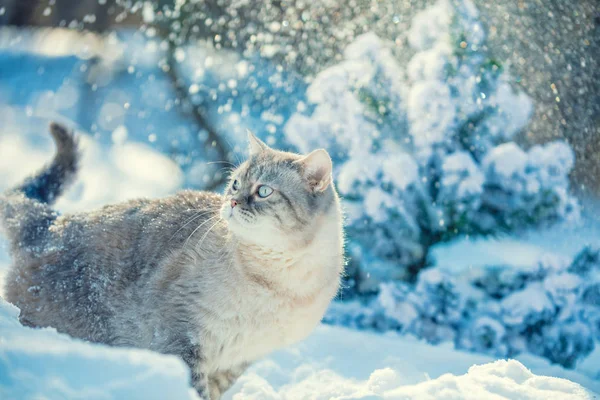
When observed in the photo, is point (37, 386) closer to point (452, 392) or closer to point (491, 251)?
point (452, 392)

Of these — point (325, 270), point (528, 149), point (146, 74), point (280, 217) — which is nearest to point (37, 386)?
point (280, 217)

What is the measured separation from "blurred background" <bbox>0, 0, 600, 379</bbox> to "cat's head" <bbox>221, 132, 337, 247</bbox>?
1213 mm

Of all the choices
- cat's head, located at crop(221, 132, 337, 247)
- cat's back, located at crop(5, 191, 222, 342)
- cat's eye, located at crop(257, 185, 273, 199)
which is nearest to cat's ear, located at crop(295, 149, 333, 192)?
cat's head, located at crop(221, 132, 337, 247)

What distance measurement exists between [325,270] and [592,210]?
184cm

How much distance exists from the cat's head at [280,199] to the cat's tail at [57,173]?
2.81 feet

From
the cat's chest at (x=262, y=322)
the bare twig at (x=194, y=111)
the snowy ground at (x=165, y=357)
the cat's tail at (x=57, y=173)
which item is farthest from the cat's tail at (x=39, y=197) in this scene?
the bare twig at (x=194, y=111)

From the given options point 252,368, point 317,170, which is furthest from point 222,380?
point 317,170

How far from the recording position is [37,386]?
999 mm

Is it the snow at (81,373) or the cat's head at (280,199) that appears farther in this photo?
the cat's head at (280,199)

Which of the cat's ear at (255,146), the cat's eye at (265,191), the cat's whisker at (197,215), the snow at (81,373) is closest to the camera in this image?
the snow at (81,373)

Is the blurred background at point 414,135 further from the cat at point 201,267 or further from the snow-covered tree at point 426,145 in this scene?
the cat at point 201,267

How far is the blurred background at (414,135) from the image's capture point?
9.42ft

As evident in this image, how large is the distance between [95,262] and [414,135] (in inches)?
80.4

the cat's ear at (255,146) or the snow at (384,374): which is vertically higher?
the cat's ear at (255,146)
